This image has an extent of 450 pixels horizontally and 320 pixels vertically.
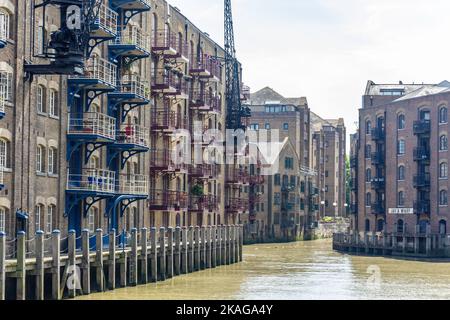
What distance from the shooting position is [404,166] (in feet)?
298

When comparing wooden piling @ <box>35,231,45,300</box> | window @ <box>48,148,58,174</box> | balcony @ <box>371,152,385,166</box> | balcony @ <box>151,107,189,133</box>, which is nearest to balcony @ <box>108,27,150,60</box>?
balcony @ <box>151,107,189,133</box>

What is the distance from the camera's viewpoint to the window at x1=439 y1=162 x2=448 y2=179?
85750 millimetres

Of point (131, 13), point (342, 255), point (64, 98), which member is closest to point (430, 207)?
point (342, 255)

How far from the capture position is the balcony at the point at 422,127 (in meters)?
87.6

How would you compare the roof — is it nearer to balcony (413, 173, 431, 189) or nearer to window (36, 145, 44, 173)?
balcony (413, 173, 431, 189)

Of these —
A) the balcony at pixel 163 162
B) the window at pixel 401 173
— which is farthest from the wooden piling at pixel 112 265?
the window at pixel 401 173

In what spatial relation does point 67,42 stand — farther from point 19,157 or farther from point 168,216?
point 168,216

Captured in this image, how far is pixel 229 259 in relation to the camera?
2542 inches

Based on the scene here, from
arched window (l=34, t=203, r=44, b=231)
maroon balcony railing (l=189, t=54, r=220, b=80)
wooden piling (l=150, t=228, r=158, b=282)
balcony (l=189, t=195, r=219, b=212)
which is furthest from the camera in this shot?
maroon balcony railing (l=189, t=54, r=220, b=80)

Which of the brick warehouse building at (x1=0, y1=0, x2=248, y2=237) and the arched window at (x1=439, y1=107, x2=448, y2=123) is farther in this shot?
the arched window at (x1=439, y1=107, x2=448, y2=123)

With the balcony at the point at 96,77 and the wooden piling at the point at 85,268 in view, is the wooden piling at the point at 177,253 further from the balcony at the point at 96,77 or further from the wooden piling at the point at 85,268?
the wooden piling at the point at 85,268

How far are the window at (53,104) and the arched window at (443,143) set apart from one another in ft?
158

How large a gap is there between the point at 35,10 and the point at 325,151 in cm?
11867

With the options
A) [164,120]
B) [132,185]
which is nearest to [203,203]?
[164,120]
